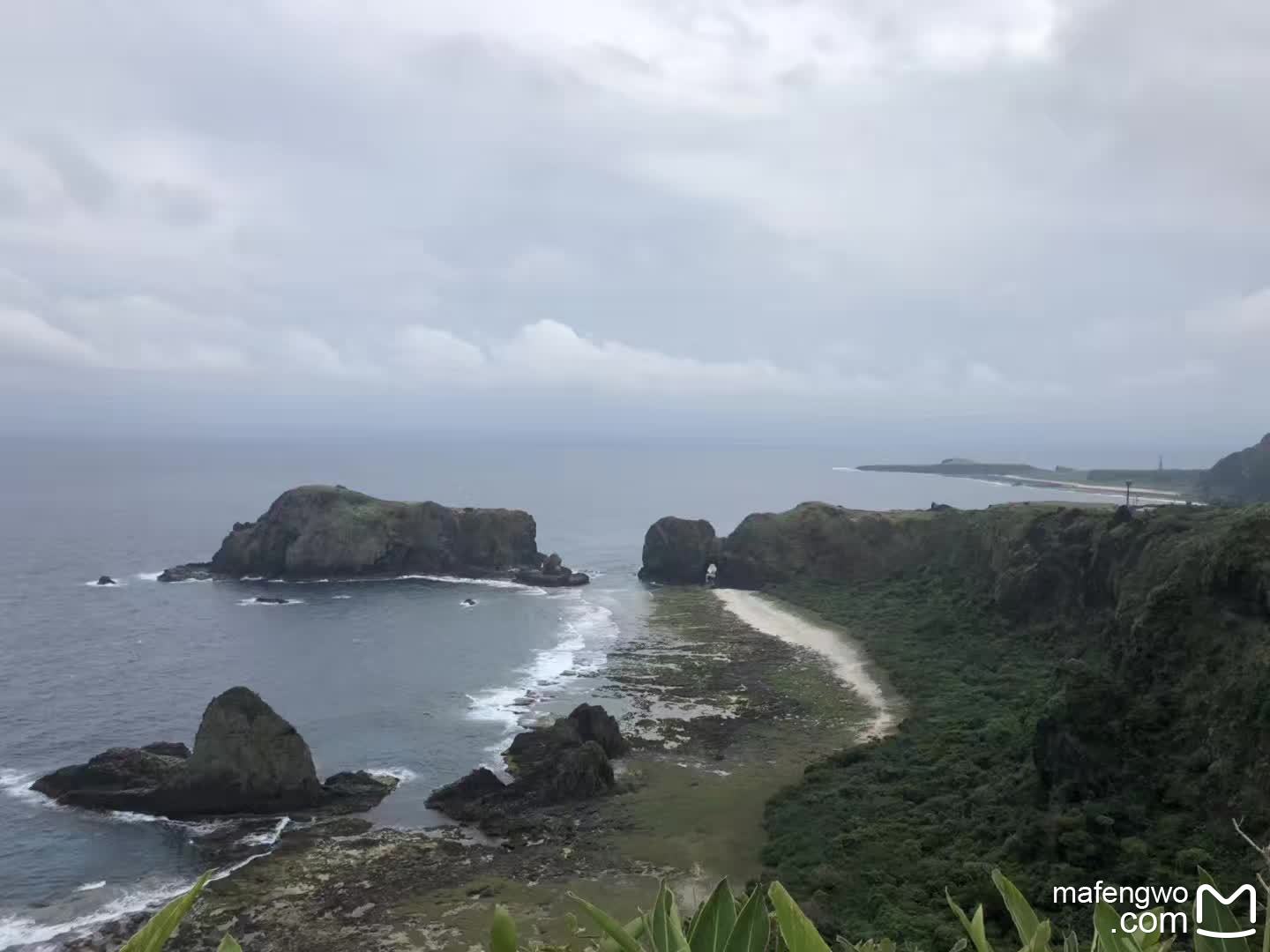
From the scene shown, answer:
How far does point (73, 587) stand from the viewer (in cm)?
7238

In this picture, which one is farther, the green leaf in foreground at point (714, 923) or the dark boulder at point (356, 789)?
the dark boulder at point (356, 789)

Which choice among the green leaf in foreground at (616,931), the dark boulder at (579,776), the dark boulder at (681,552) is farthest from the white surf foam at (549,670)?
the green leaf in foreground at (616,931)

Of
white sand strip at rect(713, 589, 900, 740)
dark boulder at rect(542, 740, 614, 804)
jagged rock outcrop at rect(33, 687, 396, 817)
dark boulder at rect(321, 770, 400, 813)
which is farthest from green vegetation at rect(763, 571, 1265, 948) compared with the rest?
jagged rock outcrop at rect(33, 687, 396, 817)

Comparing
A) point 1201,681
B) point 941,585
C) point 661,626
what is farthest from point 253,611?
point 1201,681

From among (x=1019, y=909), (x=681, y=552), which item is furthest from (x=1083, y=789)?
(x=681, y=552)

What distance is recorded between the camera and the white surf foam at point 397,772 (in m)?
34.2

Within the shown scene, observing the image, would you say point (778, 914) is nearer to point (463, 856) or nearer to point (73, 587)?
point (463, 856)

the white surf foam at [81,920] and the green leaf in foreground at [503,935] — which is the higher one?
the green leaf in foreground at [503,935]

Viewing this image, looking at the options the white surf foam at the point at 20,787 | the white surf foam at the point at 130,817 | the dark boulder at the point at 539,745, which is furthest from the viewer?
the dark boulder at the point at 539,745

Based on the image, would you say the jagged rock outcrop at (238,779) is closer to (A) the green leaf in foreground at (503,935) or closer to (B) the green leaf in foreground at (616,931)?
(A) the green leaf in foreground at (503,935)

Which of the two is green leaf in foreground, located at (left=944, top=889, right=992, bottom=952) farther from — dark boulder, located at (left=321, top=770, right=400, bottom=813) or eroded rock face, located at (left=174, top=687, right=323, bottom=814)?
eroded rock face, located at (left=174, top=687, right=323, bottom=814)

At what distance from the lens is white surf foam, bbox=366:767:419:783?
34219 mm

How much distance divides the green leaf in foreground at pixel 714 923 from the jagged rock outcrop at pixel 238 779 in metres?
30.5

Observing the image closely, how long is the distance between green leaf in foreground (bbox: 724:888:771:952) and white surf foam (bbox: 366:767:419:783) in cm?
3315
